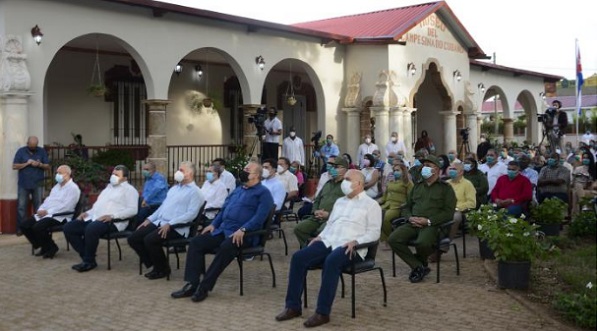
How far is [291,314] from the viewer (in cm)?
624

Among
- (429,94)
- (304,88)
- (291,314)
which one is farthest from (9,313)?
(429,94)

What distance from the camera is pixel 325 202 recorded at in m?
8.61

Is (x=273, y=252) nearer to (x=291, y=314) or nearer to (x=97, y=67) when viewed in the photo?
(x=291, y=314)

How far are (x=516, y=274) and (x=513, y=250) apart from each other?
0.98ft

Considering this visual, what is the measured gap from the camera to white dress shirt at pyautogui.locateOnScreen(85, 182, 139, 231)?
884 centimetres

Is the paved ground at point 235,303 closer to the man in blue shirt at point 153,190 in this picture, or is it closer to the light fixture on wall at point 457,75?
the man in blue shirt at point 153,190

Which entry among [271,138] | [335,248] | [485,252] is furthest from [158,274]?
[271,138]

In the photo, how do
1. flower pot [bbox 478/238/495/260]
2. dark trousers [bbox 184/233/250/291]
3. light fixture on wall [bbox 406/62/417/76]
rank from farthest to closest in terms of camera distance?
1. light fixture on wall [bbox 406/62/417/76]
2. flower pot [bbox 478/238/495/260]
3. dark trousers [bbox 184/233/250/291]

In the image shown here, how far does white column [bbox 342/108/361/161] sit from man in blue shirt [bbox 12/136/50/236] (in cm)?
944

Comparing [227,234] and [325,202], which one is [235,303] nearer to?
[227,234]

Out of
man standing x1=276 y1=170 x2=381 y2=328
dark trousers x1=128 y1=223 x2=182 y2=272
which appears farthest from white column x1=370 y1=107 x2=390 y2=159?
man standing x1=276 y1=170 x2=381 y2=328

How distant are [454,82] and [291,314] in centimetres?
1676

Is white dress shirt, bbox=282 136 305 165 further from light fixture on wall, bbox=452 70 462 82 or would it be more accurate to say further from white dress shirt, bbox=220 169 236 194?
light fixture on wall, bbox=452 70 462 82

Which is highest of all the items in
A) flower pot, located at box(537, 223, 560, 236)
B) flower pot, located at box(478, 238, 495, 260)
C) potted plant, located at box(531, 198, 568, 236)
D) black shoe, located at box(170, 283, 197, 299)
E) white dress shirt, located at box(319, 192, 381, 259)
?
white dress shirt, located at box(319, 192, 381, 259)
